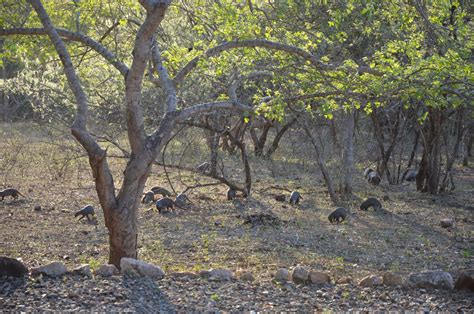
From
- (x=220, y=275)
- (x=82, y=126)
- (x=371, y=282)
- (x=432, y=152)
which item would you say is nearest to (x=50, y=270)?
(x=82, y=126)

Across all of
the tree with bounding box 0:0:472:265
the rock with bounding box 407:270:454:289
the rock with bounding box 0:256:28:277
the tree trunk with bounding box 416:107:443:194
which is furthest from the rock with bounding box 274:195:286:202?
the rock with bounding box 0:256:28:277

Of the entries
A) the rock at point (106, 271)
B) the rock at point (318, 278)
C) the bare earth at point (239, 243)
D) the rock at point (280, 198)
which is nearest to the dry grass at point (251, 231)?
the bare earth at point (239, 243)

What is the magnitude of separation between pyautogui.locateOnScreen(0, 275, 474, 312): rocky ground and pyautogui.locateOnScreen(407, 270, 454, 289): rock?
0.09 metres

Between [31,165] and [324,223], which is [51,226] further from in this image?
[31,165]

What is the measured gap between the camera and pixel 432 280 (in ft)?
23.4

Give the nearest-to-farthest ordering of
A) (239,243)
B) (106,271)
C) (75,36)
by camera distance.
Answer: (106,271), (75,36), (239,243)

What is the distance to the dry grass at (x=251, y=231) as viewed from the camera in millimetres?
9359

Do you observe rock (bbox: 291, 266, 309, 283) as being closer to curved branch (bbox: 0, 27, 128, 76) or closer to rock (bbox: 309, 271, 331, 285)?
rock (bbox: 309, 271, 331, 285)

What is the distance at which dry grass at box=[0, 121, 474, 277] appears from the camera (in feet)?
30.7

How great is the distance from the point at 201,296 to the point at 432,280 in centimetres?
238

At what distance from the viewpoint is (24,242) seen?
408 inches

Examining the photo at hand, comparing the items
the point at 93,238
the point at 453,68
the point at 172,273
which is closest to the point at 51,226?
the point at 93,238

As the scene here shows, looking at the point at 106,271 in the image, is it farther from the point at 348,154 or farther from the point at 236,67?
the point at 348,154

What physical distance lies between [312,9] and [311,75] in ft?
10.4
